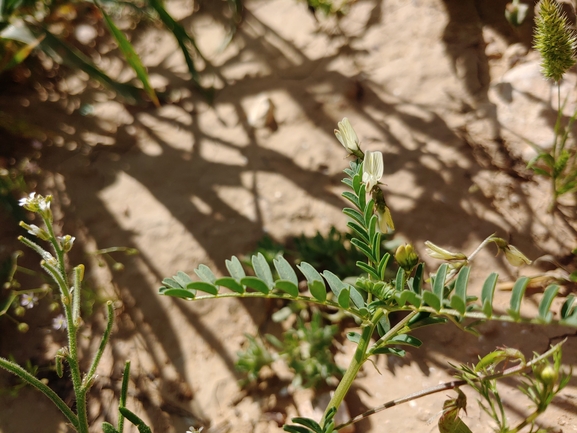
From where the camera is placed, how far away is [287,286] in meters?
1.07

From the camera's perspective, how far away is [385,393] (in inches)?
66.5

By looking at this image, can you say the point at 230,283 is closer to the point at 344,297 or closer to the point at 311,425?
the point at 344,297

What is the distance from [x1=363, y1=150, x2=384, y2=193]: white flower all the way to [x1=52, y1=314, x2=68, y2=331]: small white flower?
53.3 inches

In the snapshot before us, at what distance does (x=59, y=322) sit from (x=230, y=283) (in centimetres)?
115

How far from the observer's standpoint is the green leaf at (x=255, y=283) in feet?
3.48

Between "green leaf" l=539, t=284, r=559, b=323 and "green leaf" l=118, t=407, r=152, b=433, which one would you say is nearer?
"green leaf" l=539, t=284, r=559, b=323


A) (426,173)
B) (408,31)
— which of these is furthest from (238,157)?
(408,31)

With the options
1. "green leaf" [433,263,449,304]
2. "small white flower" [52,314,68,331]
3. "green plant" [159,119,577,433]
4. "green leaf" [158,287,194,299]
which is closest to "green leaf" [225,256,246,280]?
"green plant" [159,119,577,433]

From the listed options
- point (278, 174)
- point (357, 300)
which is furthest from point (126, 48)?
point (357, 300)

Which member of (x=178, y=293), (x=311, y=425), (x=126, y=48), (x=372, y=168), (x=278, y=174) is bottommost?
(x=311, y=425)

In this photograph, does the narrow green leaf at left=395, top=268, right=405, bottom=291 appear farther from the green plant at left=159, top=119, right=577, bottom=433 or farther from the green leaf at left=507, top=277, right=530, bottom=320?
the green leaf at left=507, top=277, right=530, bottom=320

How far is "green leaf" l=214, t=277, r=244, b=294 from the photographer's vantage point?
3.45 ft

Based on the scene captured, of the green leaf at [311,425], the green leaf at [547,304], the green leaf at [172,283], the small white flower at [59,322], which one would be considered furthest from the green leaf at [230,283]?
the small white flower at [59,322]

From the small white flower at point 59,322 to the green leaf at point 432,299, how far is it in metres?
1.45
